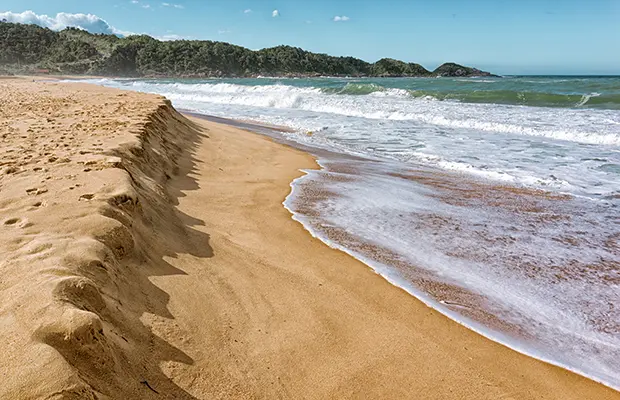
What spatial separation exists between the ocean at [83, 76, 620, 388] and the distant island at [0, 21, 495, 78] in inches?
3190

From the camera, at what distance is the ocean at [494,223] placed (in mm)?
3092

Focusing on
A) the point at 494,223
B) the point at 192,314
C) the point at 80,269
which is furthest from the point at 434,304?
the point at 80,269

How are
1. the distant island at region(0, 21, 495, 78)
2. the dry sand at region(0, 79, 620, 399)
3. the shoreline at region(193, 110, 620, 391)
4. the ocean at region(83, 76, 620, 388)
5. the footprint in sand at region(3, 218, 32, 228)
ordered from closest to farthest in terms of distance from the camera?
the dry sand at region(0, 79, 620, 399)
the shoreline at region(193, 110, 620, 391)
the footprint in sand at region(3, 218, 32, 228)
the ocean at region(83, 76, 620, 388)
the distant island at region(0, 21, 495, 78)

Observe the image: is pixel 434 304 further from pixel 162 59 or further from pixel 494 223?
pixel 162 59

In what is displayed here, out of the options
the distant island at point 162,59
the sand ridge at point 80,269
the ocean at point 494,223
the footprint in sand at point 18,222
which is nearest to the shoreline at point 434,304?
the ocean at point 494,223

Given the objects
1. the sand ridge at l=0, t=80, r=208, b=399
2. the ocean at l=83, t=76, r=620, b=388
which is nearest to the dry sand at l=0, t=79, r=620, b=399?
the sand ridge at l=0, t=80, r=208, b=399

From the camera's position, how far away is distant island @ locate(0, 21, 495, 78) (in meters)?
83.9

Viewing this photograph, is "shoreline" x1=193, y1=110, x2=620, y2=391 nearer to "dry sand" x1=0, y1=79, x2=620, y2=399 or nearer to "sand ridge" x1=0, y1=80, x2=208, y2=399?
"dry sand" x1=0, y1=79, x2=620, y2=399

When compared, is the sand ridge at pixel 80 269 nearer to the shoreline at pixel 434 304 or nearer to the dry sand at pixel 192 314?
the dry sand at pixel 192 314

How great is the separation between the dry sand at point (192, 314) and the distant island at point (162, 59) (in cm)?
8346

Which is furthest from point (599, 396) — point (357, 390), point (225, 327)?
point (225, 327)

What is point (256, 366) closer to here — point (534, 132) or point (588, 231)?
point (588, 231)

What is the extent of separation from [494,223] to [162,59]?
317 feet

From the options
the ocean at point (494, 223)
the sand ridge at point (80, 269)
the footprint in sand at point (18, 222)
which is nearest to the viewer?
the sand ridge at point (80, 269)
